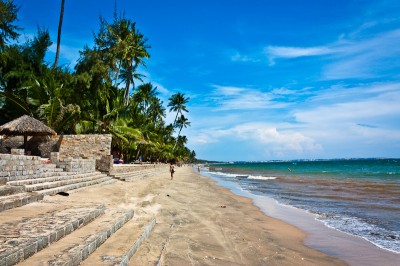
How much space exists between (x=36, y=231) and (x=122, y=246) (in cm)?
108

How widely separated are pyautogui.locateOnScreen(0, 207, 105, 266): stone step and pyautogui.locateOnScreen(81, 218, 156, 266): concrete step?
508 millimetres

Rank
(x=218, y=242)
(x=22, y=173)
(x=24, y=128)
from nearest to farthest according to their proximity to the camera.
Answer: (x=218, y=242), (x=22, y=173), (x=24, y=128)

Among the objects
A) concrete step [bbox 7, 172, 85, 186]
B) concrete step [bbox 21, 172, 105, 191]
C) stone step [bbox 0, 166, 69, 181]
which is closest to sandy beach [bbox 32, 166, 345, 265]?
concrete step [bbox 21, 172, 105, 191]

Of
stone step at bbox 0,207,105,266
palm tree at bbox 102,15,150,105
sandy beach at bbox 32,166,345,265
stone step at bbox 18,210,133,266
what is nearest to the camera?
stone step at bbox 0,207,105,266

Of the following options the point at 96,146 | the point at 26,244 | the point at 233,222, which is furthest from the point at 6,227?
the point at 96,146

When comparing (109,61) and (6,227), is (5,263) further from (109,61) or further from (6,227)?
(109,61)

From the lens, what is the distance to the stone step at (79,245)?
2.97m

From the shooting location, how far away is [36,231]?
352cm

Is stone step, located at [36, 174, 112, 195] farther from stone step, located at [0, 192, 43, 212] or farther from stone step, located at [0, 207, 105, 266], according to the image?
stone step, located at [0, 207, 105, 266]

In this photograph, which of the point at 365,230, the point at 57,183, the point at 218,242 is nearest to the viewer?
the point at 218,242

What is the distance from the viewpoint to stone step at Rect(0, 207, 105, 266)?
9.34 feet

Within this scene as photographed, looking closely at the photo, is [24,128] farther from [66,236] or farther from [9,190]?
[66,236]

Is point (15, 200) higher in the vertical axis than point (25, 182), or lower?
lower

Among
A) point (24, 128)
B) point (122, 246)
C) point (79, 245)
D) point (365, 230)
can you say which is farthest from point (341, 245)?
point (24, 128)
